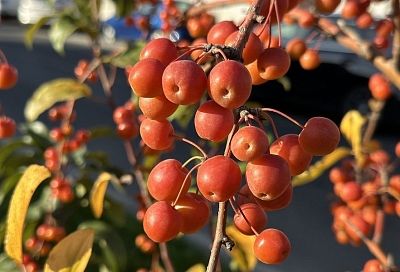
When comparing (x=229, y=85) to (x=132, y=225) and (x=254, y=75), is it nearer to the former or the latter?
(x=254, y=75)

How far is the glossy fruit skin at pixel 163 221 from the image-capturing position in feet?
1.84

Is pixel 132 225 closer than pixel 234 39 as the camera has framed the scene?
No

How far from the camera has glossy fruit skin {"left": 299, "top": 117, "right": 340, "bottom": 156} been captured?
56 cm

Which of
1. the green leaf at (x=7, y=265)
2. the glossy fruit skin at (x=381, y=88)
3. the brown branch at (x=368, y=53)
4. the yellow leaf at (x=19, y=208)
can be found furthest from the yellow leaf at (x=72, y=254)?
the glossy fruit skin at (x=381, y=88)

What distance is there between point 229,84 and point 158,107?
0.08 metres

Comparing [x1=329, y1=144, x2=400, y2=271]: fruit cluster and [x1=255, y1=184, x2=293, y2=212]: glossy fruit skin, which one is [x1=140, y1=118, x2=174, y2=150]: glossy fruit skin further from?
[x1=329, y1=144, x2=400, y2=271]: fruit cluster

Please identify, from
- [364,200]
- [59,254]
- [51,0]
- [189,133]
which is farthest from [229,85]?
[189,133]

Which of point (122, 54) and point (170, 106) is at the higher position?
point (170, 106)

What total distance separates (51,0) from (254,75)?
4.52 ft

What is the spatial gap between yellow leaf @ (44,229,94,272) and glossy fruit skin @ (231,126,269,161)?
38cm

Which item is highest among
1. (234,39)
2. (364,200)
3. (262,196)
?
Answer: (234,39)

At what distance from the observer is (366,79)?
17.7ft

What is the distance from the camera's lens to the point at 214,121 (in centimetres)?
52

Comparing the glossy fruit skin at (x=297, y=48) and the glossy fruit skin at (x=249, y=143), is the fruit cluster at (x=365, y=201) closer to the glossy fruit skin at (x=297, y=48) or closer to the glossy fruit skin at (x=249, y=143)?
the glossy fruit skin at (x=297, y=48)
